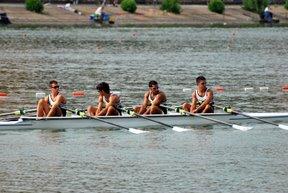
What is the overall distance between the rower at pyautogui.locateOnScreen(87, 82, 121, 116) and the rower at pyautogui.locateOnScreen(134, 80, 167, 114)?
947 millimetres

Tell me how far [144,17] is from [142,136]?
86751 millimetres

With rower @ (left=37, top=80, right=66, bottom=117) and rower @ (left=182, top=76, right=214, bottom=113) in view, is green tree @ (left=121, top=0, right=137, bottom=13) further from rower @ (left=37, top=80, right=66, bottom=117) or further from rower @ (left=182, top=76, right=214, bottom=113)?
rower @ (left=37, top=80, right=66, bottom=117)

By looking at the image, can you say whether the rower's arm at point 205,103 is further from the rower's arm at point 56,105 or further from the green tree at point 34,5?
the green tree at point 34,5

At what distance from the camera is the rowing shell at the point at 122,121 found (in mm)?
28422

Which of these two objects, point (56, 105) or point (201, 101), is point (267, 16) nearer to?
point (201, 101)

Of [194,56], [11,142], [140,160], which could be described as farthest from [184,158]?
[194,56]

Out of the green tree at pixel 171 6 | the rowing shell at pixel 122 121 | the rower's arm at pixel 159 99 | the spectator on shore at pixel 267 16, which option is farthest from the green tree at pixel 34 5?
the rower's arm at pixel 159 99

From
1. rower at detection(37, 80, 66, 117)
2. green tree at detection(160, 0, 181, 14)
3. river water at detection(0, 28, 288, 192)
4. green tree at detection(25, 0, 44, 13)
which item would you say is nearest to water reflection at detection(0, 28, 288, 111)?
river water at detection(0, 28, 288, 192)

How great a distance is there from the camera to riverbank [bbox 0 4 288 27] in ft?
343

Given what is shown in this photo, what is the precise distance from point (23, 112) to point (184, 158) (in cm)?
553

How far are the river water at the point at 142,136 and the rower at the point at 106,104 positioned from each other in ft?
1.91

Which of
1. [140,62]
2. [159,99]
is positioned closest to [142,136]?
[159,99]

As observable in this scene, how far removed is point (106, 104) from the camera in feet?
96.4

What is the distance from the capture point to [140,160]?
25.2m
